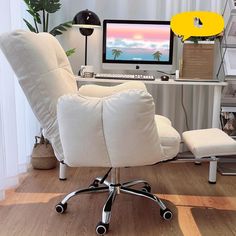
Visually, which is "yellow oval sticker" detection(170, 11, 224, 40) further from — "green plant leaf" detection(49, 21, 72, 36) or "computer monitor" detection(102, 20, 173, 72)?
"green plant leaf" detection(49, 21, 72, 36)

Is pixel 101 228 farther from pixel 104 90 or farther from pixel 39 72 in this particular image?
pixel 104 90

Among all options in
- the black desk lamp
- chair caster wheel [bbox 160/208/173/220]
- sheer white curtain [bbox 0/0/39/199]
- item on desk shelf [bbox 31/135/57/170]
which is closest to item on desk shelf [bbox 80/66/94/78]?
the black desk lamp

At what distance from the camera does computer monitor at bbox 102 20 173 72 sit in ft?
9.50

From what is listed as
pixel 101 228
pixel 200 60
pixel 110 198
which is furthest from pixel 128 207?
pixel 200 60

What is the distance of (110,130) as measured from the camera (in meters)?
1.68

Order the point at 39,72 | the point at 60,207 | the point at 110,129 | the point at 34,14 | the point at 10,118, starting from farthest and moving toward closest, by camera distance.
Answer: the point at 34,14
the point at 10,118
the point at 60,207
the point at 39,72
the point at 110,129

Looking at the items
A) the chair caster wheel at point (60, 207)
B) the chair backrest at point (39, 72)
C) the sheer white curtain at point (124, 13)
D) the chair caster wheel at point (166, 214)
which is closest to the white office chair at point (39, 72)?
the chair backrest at point (39, 72)

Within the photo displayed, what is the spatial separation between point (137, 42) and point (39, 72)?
1318 millimetres

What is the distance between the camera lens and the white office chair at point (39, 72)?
1.73 meters

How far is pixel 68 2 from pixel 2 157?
157 centimetres

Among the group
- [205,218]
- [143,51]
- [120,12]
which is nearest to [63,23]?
[120,12]

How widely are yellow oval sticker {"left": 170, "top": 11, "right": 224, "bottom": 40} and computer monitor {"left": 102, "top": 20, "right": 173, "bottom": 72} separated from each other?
8 centimetres

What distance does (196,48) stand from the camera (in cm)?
279

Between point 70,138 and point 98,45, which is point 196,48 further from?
point 70,138
